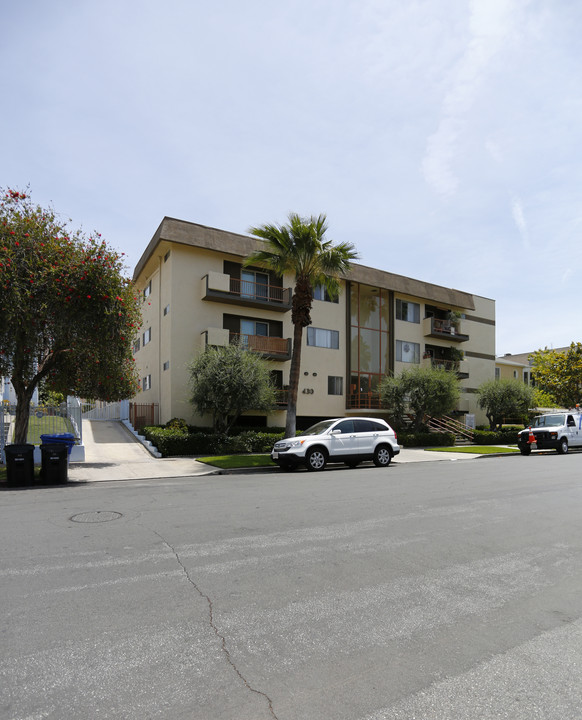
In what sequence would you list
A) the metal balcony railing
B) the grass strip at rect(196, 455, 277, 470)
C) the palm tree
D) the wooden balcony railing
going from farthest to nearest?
the metal balcony railing
the wooden balcony railing
the palm tree
the grass strip at rect(196, 455, 277, 470)

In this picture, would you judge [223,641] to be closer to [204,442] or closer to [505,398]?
[204,442]

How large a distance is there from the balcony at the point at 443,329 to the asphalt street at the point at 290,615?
27.7 m

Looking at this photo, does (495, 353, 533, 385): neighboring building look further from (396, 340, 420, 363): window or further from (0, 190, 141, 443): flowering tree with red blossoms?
(0, 190, 141, 443): flowering tree with red blossoms

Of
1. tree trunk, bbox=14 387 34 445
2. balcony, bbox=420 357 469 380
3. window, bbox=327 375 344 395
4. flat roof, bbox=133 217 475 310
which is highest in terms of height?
flat roof, bbox=133 217 475 310

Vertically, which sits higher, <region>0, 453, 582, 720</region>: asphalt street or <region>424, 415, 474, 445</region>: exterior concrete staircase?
<region>0, 453, 582, 720</region>: asphalt street

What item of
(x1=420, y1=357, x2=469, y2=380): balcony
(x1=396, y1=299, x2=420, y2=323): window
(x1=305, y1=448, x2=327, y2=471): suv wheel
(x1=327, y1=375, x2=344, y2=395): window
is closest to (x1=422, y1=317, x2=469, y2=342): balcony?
(x1=396, y1=299, x2=420, y2=323): window

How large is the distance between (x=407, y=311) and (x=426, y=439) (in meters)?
10.7

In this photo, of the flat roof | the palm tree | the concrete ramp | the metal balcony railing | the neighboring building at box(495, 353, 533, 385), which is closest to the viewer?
the concrete ramp

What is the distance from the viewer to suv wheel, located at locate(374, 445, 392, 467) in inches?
698

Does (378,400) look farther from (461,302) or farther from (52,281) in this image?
(52,281)

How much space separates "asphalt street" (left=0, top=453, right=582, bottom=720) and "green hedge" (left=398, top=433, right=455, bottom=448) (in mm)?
18638

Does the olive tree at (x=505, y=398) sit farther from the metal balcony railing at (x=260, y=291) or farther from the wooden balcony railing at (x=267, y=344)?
the metal balcony railing at (x=260, y=291)

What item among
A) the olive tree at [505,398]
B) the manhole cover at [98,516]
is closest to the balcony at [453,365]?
the olive tree at [505,398]

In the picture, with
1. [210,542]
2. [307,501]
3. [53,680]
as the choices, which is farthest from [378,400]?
[53,680]
